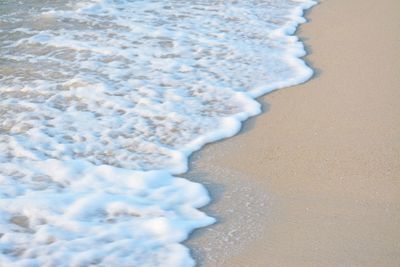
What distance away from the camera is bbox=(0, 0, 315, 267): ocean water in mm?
2865

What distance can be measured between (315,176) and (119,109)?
4.60 ft

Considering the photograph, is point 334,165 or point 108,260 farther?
point 334,165

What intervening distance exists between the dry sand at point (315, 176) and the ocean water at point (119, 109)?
0.13 meters

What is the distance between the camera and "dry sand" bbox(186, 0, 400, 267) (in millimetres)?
2770

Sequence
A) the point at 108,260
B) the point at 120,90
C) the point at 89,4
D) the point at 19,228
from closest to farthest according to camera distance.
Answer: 1. the point at 108,260
2. the point at 19,228
3. the point at 120,90
4. the point at 89,4

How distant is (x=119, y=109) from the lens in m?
4.18

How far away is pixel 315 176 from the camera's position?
132 inches

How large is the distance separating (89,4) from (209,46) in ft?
6.07

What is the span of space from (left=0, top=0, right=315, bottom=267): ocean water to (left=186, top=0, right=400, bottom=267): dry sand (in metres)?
0.13

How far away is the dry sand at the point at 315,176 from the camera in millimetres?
2770

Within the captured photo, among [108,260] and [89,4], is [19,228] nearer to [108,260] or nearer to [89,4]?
[108,260]

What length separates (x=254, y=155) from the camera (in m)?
3.61

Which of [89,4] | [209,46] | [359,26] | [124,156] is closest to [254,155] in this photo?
[124,156]

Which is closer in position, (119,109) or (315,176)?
(315,176)
